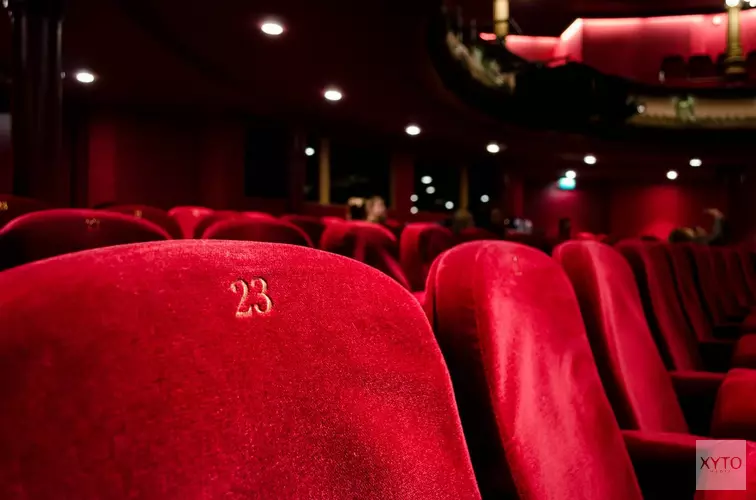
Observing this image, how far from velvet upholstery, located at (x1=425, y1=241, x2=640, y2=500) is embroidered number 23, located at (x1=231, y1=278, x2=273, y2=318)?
35 centimetres

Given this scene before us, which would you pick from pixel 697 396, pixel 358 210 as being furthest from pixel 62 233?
pixel 358 210

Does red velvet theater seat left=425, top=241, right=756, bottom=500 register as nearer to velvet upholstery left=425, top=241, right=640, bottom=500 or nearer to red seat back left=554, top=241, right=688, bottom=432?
velvet upholstery left=425, top=241, right=640, bottom=500

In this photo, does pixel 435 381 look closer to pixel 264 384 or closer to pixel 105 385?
pixel 264 384

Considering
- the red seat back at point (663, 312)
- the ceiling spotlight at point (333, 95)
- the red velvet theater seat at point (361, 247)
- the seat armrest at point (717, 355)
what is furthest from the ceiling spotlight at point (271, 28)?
the seat armrest at point (717, 355)

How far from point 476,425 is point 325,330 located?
0.33 m

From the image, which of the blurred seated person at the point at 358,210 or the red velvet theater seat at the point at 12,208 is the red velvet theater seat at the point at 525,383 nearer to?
the red velvet theater seat at the point at 12,208

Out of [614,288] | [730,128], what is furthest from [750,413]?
[730,128]

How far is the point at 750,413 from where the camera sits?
121 cm

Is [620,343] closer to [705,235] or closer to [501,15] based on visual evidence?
[501,15]

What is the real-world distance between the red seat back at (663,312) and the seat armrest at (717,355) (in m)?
0.06

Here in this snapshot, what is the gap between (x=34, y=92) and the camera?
440 centimetres

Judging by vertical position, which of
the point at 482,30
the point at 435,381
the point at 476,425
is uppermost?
the point at 482,30

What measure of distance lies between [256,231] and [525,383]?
129 cm

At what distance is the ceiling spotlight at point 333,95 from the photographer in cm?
795
